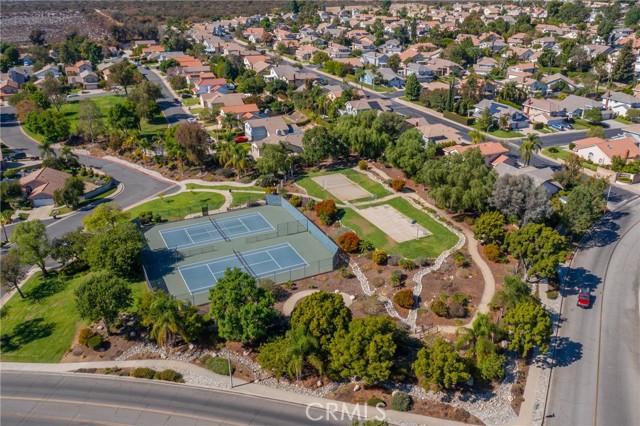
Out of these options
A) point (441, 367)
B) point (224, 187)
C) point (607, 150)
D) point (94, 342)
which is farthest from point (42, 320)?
Answer: point (607, 150)

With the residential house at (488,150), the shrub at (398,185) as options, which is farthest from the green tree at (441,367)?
the residential house at (488,150)

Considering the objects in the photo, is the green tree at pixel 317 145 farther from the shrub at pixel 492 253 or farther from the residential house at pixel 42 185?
the residential house at pixel 42 185

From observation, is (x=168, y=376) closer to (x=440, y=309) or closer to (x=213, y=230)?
(x=440, y=309)

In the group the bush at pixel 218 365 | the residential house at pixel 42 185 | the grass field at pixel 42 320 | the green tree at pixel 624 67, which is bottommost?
the green tree at pixel 624 67

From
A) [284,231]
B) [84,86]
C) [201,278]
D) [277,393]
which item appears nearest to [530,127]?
[284,231]

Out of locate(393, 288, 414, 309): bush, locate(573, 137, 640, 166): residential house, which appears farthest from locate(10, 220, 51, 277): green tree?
locate(573, 137, 640, 166): residential house

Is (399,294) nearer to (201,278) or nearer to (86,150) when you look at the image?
(201,278)

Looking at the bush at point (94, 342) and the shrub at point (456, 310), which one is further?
the shrub at point (456, 310)
